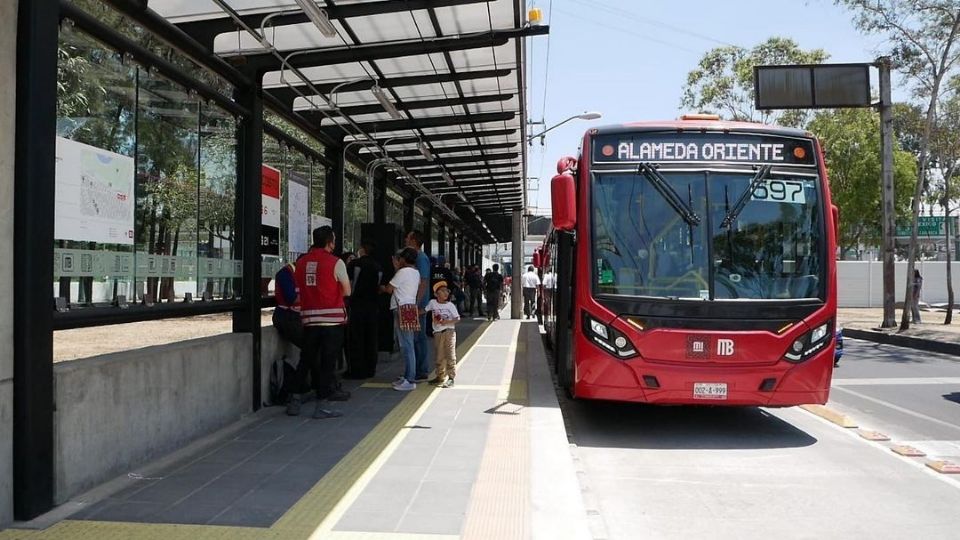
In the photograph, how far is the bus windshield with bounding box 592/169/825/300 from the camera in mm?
7180

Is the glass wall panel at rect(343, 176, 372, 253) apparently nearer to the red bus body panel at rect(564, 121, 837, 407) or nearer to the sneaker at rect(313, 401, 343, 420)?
the sneaker at rect(313, 401, 343, 420)

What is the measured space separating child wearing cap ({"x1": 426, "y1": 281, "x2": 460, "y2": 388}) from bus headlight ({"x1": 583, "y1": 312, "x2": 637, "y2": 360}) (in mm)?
2561

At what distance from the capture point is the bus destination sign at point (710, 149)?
294 inches

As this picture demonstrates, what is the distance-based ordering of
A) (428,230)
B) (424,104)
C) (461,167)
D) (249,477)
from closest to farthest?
(249,477) → (424,104) → (461,167) → (428,230)

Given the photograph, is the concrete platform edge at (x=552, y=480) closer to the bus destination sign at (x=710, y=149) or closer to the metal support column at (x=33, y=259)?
the bus destination sign at (x=710, y=149)

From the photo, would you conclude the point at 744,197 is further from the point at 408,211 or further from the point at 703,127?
the point at 408,211

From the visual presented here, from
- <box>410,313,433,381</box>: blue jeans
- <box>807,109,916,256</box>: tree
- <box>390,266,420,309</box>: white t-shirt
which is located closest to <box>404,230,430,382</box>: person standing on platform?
<box>410,313,433,381</box>: blue jeans

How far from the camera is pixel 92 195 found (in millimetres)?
5020

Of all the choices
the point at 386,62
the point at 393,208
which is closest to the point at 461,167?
the point at 393,208

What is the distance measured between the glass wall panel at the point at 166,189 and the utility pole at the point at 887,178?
57.5 ft

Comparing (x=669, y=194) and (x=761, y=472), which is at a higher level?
(x=669, y=194)

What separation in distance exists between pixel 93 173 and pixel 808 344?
5.95m

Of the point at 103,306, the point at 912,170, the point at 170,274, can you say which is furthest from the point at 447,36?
the point at 912,170

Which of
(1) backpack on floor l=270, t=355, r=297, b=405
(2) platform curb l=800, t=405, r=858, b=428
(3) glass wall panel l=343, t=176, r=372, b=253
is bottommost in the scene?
(2) platform curb l=800, t=405, r=858, b=428
